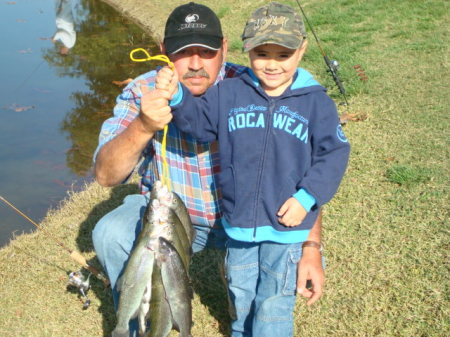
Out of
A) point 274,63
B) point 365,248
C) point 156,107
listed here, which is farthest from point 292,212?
point 365,248

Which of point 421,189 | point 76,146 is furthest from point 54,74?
point 421,189

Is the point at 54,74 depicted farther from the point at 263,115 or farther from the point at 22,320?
the point at 263,115

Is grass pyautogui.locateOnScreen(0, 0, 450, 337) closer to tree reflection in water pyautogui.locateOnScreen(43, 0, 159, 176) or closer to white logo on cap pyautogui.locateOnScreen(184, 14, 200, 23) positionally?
white logo on cap pyautogui.locateOnScreen(184, 14, 200, 23)

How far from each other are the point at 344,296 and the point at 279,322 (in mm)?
865

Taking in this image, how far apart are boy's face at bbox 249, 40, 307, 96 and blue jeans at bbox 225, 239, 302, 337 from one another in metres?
0.86

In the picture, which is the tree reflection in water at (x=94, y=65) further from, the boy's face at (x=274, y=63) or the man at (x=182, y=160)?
the boy's face at (x=274, y=63)

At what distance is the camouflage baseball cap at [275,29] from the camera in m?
2.90

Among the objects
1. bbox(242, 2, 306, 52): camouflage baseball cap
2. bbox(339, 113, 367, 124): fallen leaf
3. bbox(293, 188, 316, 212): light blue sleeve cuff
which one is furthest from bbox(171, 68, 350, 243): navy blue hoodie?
bbox(339, 113, 367, 124): fallen leaf

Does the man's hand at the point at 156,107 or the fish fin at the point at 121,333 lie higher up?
→ the man's hand at the point at 156,107

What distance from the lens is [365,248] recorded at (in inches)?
169

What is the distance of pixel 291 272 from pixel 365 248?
136cm

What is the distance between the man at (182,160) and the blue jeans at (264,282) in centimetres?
9

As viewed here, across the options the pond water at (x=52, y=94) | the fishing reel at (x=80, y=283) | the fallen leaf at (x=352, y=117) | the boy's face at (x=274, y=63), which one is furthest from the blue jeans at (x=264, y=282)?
the fallen leaf at (x=352, y=117)

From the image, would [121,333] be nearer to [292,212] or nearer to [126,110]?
[292,212]
